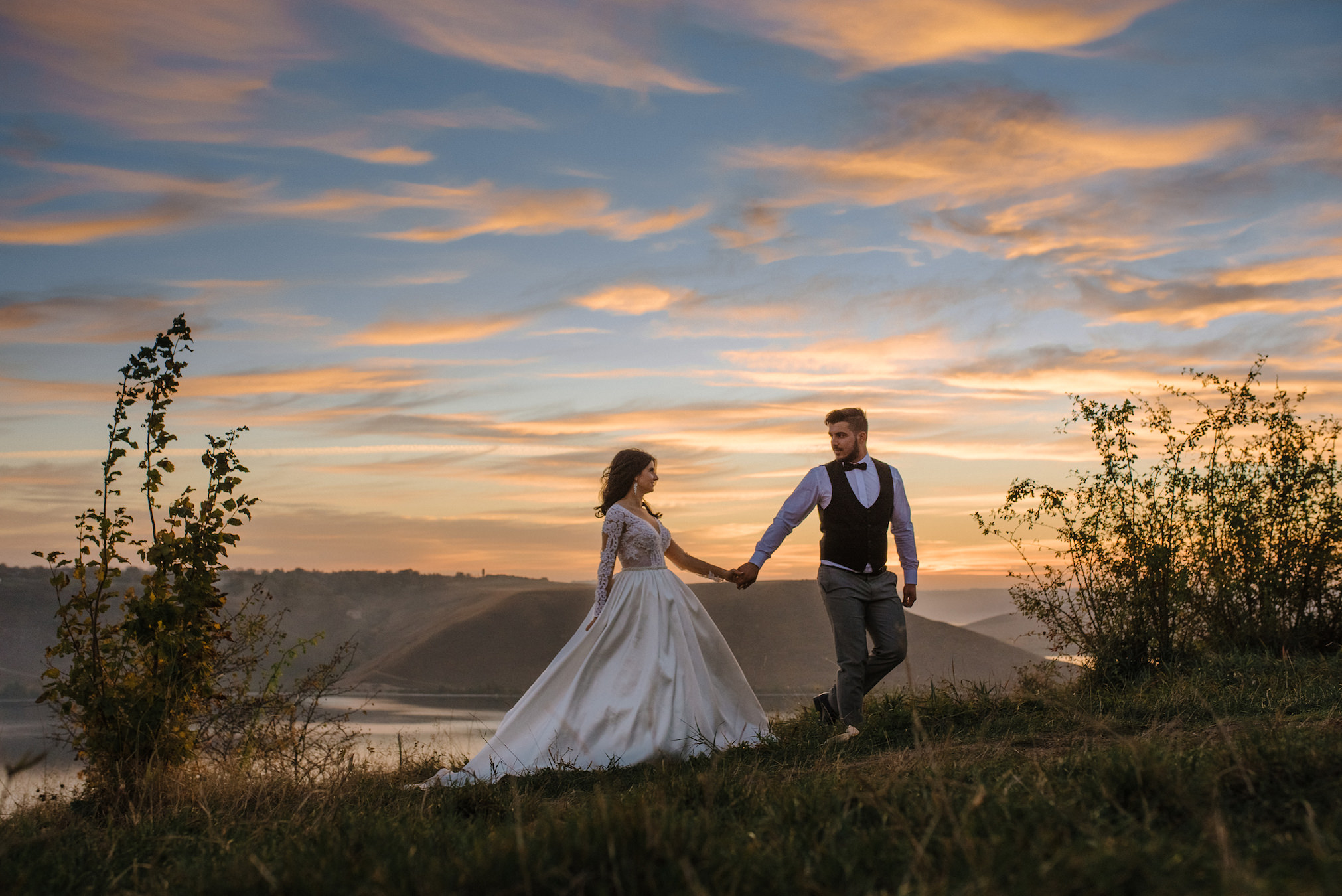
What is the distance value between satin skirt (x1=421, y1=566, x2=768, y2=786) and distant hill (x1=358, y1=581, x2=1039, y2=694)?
3816 centimetres

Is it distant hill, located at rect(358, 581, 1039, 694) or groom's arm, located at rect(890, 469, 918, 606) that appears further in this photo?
distant hill, located at rect(358, 581, 1039, 694)

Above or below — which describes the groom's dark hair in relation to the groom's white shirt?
above

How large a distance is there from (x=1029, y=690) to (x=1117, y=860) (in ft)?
19.7

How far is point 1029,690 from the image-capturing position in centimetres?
Result: 845

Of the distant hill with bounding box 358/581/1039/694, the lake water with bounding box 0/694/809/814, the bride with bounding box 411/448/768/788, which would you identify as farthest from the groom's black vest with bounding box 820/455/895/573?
the distant hill with bounding box 358/581/1039/694

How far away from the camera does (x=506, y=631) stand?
5528 cm

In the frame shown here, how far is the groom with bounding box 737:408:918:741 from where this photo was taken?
7242 mm

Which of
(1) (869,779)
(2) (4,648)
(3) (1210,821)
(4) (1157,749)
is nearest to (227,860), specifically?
(1) (869,779)

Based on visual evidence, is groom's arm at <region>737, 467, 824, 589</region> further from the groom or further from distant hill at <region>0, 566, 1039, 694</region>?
distant hill at <region>0, 566, 1039, 694</region>

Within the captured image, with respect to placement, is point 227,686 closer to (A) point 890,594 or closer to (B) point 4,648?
(A) point 890,594

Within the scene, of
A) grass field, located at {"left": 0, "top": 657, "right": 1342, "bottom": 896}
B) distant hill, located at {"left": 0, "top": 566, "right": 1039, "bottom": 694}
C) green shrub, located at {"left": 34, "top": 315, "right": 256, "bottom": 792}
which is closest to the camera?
grass field, located at {"left": 0, "top": 657, "right": 1342, "bottom": 896}

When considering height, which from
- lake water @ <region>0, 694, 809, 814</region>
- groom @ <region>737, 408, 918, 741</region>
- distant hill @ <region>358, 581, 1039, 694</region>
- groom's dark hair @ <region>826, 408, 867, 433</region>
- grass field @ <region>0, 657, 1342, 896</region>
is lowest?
distant hill @ <region>358, 581, 1039, 694</region>

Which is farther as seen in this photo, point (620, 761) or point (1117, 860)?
point (620, 761)

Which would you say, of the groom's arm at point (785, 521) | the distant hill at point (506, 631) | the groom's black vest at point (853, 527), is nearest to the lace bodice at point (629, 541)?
the groom's arm at point (785, 521)
